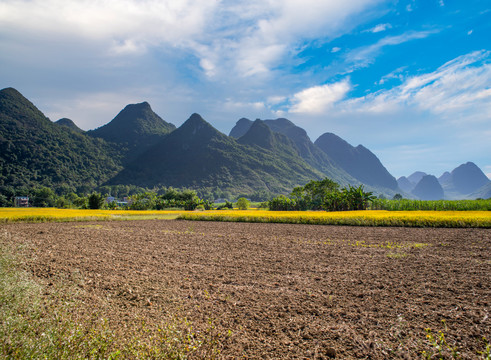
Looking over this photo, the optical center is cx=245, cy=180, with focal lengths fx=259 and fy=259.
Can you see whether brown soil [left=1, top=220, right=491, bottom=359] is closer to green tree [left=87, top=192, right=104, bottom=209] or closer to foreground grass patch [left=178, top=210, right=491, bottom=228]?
foreground grass patch [left=178, top=210, right=491, bottom=228]

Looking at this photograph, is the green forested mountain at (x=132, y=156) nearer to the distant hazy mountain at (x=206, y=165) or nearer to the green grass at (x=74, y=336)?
the distant hazy mountain at (x=206, y=165)

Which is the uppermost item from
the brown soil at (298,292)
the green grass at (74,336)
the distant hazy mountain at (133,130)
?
the distant hazy mountain at (133,130)

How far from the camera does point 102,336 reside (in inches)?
141

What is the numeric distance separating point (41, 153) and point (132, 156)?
59790mm

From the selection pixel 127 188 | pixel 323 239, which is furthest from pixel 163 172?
pixel 323 239

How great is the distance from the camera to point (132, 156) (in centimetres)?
15475

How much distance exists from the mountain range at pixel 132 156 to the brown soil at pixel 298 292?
9758 cm

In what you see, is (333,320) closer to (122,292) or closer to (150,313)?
(150,313)

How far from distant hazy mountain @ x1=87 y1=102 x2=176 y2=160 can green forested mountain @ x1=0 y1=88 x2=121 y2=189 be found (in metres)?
25.7

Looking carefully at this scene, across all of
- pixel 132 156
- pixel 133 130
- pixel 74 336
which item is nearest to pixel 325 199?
pixel 74 336

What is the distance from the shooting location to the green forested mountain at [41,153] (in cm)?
8769

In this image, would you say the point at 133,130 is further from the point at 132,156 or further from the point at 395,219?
the point at 395,219

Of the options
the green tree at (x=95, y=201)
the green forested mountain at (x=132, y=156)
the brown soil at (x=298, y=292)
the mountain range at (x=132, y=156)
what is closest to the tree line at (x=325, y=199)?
the brown soil at (x=298, y=292)

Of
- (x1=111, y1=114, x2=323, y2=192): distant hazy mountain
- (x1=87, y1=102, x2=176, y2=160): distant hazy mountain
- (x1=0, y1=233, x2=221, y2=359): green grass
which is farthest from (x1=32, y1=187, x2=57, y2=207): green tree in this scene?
(x1=87, y1=102, x2=176, y2=160): distant hazy mountain
